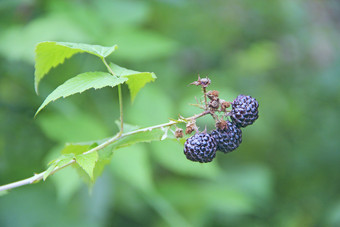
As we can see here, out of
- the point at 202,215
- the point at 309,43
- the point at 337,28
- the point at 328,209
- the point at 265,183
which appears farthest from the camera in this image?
the point at 337,28

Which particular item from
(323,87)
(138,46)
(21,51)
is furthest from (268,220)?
(21,51)

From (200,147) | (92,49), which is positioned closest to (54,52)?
(92,49)

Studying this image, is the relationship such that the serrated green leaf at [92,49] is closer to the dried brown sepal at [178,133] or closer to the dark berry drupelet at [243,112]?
the dried brown sepal at [178,133]

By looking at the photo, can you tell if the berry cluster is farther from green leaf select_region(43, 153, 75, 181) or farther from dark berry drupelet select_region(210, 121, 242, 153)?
green leaf select_region(43, 153, 75, 181)

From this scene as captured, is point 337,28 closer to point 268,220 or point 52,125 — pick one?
point 268,220

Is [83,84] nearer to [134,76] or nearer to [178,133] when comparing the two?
[134,76]

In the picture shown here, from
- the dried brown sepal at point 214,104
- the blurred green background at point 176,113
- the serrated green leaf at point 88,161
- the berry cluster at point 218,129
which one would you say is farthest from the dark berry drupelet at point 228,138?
the blurred green background at point 176,113
